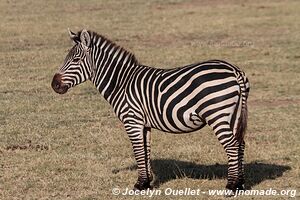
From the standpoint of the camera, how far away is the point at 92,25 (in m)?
29.5

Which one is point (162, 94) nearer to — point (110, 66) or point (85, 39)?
point (110, 66)

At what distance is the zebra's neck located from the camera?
30.2 feet

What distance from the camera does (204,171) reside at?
10133 mm

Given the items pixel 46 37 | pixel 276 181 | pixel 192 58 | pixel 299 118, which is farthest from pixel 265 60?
pixel 276 181

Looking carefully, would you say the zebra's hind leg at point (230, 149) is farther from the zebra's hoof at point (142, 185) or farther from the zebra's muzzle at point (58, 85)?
the zebra's muzzle at point (58, 85)

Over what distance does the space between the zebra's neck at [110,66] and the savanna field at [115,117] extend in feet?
4.63

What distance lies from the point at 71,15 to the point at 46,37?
5453 mm

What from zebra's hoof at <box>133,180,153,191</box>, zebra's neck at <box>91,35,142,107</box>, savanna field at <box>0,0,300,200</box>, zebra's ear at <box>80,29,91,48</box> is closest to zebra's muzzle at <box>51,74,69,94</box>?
zebra's neck at <box>91,35,142,107</box>

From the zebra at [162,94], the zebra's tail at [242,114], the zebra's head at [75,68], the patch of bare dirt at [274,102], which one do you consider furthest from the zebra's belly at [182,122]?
the patch of bare dirt at [274,102]

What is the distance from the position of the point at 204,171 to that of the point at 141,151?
60.4 inches

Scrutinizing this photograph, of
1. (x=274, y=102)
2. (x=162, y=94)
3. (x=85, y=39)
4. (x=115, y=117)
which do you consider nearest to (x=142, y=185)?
(x=162, y=94)

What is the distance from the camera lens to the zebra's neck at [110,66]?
920 cm

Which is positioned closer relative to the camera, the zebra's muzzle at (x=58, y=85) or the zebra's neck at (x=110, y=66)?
the zebra's neck at (x=110, y=66)

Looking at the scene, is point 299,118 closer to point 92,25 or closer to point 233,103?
point 233,103
